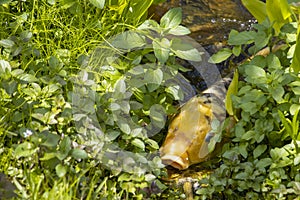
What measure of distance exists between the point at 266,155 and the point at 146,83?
0.62 m

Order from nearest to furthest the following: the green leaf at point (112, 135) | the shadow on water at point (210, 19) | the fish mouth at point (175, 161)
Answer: the green leaf at point (112, 135), the fish mouth at point (175, 161), the shadow on water at point (210, 19)

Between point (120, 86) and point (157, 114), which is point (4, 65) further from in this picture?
point (157, 114)

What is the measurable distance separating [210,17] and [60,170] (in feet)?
6.59

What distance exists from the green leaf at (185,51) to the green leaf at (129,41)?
0.15 metres

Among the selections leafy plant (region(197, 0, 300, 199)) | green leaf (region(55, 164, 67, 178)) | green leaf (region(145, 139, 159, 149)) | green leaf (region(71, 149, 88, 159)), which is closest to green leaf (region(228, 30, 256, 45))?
leafy plant (region(197, 0, 300, 199))

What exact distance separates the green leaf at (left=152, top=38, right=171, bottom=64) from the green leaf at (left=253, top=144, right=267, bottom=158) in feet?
1.80

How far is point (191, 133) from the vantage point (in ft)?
10.5

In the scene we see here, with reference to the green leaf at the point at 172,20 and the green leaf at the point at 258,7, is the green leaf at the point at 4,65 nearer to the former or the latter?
the green leaf at the point at 172,20

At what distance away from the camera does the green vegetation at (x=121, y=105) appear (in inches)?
106

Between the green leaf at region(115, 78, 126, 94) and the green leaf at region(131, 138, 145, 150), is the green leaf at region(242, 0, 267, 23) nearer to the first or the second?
the green leaf at region(115, 78, 126, 94)

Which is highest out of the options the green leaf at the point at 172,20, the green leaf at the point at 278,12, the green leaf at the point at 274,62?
the green leaf at the point at 278,12

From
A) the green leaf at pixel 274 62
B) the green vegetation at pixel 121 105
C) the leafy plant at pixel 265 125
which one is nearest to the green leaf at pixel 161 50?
the green vegetation at pixel 121 105

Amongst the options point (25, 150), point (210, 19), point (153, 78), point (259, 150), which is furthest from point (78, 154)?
point (210, 19)

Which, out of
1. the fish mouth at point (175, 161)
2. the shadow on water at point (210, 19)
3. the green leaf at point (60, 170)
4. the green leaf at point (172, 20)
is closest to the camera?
the green leaf at point (60, 170)
